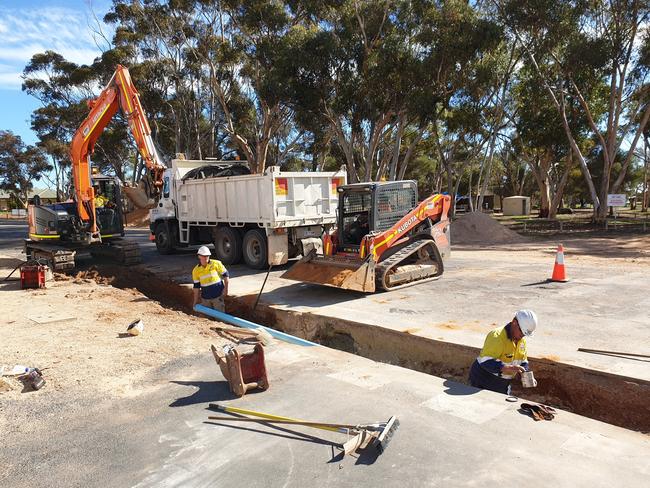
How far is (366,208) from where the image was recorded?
1048cm

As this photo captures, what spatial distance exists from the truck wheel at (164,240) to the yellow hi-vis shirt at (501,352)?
13.3 m

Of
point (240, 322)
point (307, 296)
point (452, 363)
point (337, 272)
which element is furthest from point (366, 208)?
point (452, 363)

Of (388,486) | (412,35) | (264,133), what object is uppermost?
(412,35)

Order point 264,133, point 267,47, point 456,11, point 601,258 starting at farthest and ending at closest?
point 264,133 → point 267,47 → point 456,11 → point 601,258

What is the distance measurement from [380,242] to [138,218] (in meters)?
33.0

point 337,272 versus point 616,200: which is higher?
point 616,200

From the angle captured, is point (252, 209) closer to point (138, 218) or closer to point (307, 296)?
point (307, 296)

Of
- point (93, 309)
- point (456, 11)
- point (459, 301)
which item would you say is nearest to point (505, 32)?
point (456, 11)

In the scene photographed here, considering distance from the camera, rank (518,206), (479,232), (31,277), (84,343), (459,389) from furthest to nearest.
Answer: (518,206) < (479,232) < (31,277) < (84,343) < (459,389)

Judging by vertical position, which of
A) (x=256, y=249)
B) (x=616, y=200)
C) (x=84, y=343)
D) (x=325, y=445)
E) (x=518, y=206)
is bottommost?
(x=325, y=445)

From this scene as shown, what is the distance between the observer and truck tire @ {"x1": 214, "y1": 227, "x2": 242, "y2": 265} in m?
13.8

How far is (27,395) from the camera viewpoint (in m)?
5.24

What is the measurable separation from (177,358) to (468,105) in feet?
77.2

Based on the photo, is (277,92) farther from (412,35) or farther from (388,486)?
(388,486)
